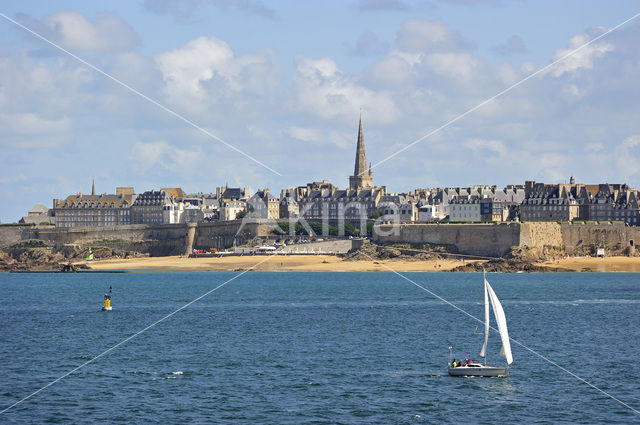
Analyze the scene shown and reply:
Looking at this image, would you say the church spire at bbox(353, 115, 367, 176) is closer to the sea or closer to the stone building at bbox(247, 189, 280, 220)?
the stone building at bbox(247, 189, 280, 220)

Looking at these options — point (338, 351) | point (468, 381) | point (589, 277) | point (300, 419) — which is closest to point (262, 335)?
point (338, 351)

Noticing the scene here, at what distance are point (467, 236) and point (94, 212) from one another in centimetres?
8651

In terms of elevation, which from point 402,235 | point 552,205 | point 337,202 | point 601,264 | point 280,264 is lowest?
point 280,264

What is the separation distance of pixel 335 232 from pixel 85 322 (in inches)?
3386

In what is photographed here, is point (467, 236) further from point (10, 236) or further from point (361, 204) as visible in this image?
point (10, 236)

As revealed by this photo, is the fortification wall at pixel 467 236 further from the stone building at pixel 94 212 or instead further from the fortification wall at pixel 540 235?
the stone building at pixel 94 212

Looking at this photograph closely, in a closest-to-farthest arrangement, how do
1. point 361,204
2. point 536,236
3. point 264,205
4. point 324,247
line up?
1. point 536,236
2. point 324,247
3. point 361,204
4. point 264,205

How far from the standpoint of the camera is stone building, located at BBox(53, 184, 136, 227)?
7126 inches

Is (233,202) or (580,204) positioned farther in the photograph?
(233,202)

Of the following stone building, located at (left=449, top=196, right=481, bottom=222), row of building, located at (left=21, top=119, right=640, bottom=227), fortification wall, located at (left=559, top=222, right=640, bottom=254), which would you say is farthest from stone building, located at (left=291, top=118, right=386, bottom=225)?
fortification wall, located at (left=559, top=222, right=640, bottom=254)

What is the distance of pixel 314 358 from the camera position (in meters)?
47.6

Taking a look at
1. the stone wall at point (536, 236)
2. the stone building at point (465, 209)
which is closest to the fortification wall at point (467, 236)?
the stone wall at point (536, 236)

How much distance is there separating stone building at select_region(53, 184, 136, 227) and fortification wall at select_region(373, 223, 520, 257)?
68.5 metres

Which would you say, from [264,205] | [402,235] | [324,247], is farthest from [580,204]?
[264,205]
